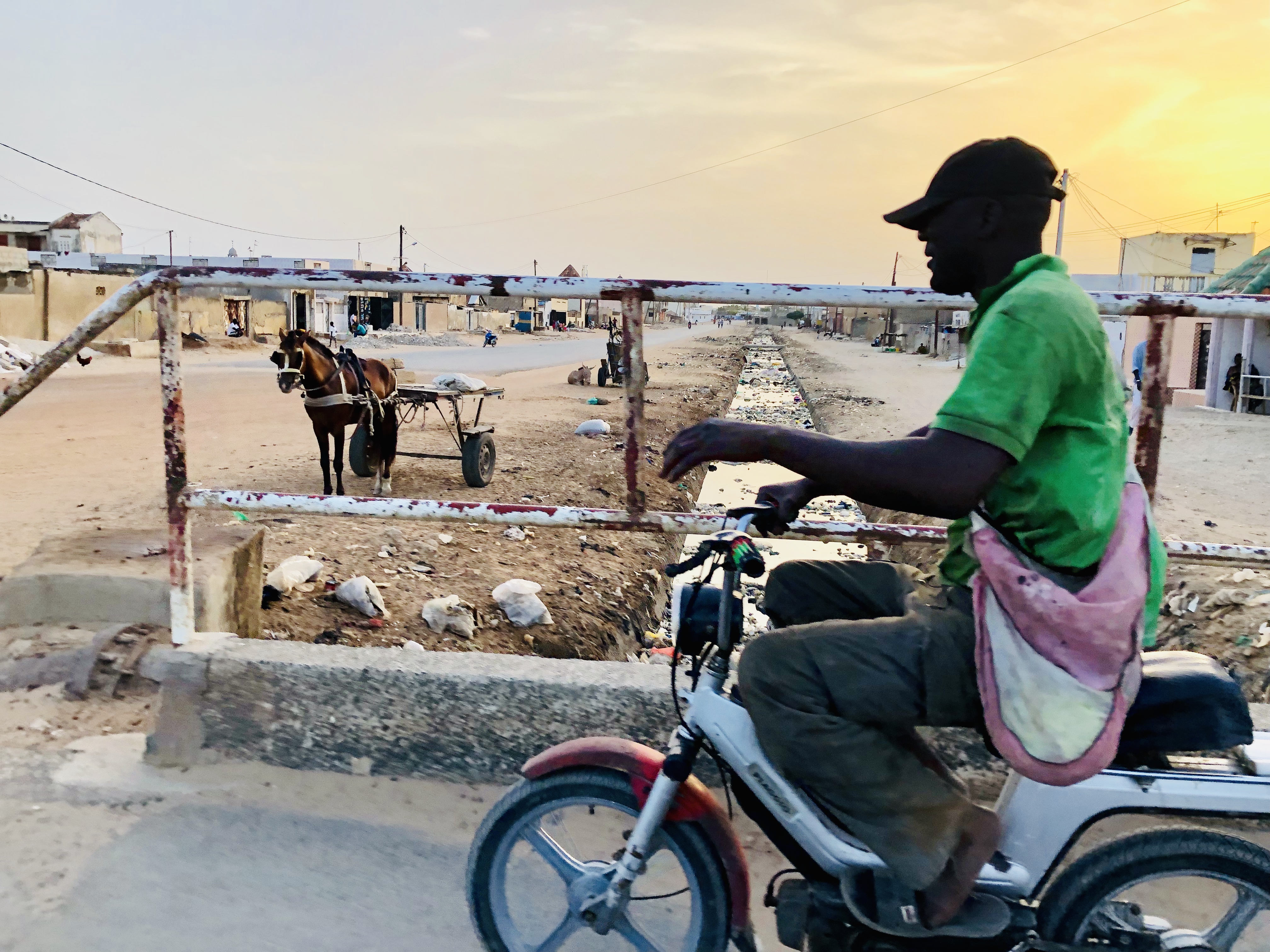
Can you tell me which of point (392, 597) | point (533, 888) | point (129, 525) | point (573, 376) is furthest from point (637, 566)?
point (573, 376)

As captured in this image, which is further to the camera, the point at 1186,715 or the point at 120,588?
the point at 120,588

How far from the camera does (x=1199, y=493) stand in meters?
9.93

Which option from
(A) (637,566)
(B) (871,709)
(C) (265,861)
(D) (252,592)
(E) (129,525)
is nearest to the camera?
(B) (871,709)

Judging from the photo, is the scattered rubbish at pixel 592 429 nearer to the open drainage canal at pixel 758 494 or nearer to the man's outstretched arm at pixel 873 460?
the open drainage canal at pixel 758 494

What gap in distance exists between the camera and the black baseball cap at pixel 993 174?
65.9 inches

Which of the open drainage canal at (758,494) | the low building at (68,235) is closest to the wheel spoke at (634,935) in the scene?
the open drainage canal at (758,494)

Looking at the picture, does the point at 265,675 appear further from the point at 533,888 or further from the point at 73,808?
the point at 533,888

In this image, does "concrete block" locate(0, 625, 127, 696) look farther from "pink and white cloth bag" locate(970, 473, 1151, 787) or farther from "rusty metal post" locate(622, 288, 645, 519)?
"pink and white cloth bag" locate(970, 473, 1151, 787)

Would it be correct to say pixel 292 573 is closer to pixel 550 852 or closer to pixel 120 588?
pixel 120 588

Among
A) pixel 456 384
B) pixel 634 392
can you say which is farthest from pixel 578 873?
pixel 456 384

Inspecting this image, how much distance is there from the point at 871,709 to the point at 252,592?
3289 millimetres

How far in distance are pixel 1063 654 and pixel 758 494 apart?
0.72 meters

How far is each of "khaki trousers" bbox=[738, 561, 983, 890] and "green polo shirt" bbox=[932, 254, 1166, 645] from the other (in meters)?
0.24

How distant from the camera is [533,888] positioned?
2.09m
